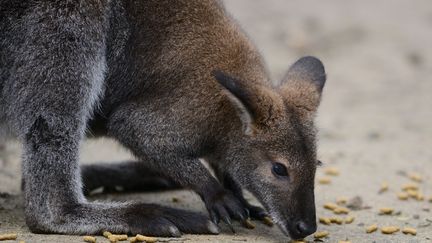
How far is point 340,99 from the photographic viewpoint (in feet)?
40.1

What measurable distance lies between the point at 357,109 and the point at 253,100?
5.71 m

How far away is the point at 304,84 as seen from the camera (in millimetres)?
6945

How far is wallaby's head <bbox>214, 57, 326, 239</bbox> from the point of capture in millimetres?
6266

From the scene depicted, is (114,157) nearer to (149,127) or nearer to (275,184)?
(149,127)

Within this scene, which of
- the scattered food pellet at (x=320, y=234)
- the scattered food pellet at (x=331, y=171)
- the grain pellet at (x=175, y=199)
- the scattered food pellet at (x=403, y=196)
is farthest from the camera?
the scattered food pellet at (x=331, y=171)

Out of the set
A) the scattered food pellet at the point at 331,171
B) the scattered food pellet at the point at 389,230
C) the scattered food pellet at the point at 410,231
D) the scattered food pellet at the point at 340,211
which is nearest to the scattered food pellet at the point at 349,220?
the scattered food pellet at the point at 340,211

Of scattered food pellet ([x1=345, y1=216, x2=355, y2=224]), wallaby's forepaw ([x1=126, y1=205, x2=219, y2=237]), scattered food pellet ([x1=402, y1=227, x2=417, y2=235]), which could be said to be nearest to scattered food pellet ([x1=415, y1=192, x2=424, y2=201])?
scattered food pellet ([x1=345, y1=216, x2=355, y2=224])

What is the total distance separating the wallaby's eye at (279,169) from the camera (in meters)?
6.34

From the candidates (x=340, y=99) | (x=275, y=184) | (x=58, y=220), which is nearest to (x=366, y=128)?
(x=340, y=99)

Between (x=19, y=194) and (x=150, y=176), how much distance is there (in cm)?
122

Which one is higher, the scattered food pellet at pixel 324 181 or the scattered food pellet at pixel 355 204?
the scattered food pellet at pixel 324 181

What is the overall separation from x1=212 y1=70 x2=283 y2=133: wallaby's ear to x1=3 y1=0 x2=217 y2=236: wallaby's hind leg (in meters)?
0.87

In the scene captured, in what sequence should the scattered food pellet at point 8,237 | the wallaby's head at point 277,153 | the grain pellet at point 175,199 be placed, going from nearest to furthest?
the scattered food pellet at point 8,237 < the wallaby's head at point 277,153 < the grain pellet at point 175,199

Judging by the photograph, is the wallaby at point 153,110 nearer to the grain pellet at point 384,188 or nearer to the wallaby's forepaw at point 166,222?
the wallaby's forepaw at point 166,222
